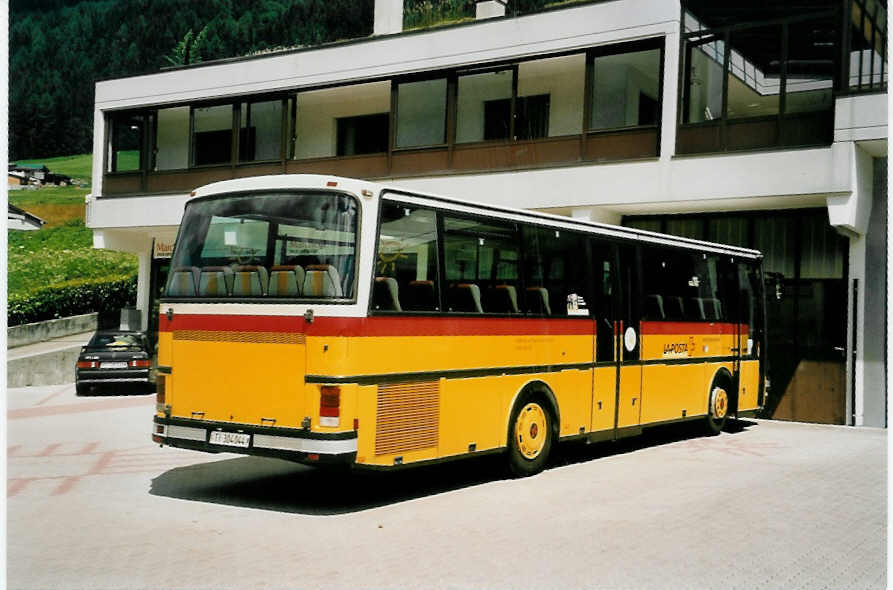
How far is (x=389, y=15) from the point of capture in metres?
28.6

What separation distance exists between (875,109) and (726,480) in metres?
8.96

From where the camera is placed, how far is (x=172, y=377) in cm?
998

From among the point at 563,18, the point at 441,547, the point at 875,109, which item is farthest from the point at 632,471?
the point at 563,18

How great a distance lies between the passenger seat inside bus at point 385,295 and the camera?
9250 millimetres

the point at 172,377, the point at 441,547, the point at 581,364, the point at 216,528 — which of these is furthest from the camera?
the point at 581,364

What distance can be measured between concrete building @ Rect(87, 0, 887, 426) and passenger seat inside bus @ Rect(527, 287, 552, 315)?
24.6 ft

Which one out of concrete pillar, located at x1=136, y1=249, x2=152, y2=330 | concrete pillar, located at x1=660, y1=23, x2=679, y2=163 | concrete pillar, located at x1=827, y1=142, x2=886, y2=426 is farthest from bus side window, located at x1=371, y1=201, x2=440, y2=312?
concrete pillar, located at x1=136, y1=249, x2=152, y2=330

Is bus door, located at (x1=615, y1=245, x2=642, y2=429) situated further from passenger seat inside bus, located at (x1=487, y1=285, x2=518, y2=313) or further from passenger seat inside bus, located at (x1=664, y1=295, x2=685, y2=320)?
passenger seat inside bus, located at (x1=487, y1=285, x2=518, y2=313)

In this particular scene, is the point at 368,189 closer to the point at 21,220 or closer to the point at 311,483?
the point at 311,483

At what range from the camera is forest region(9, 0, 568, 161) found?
13.9 metres

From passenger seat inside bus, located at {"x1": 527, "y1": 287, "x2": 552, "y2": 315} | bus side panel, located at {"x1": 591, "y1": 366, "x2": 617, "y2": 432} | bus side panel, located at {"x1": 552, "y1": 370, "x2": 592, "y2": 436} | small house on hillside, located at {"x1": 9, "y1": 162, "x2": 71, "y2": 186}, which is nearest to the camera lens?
passenger seat inside bus, located at {"x1": 527, "y1": 287, "x2": 552, "y2": 315}

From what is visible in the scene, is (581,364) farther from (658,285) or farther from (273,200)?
(273,200)

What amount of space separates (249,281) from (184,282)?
924 millimetres

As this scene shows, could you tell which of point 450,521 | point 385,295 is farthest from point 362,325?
point 450,521
